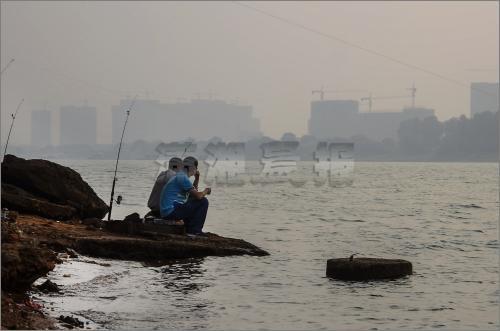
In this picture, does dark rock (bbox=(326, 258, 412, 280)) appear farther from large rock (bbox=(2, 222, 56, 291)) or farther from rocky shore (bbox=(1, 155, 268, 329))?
large rock (bbox=(2, 222, 56, 291))

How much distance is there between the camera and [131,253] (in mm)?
13273

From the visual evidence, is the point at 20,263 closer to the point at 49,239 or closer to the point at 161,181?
the point at 49,239

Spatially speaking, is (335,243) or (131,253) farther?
(335,243)

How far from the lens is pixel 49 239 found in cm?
1274

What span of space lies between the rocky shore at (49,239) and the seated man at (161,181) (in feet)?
3.30

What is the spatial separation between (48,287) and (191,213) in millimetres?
4825

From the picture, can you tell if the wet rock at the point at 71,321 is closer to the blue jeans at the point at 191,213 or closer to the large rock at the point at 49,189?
the blue jeans at the point at 191,213

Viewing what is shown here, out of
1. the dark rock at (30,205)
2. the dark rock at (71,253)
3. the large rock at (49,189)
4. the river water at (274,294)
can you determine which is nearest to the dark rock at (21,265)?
the river water at (274,294)

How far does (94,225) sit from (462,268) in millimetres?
7995

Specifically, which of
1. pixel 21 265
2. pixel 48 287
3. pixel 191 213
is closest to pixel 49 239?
pixel 191 213

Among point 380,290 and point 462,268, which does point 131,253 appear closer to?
point 380,290

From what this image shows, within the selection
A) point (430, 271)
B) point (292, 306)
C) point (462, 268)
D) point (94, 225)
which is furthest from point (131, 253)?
point (462, 268)

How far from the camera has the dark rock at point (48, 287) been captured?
9.62m

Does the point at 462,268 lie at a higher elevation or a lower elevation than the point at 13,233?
lower
